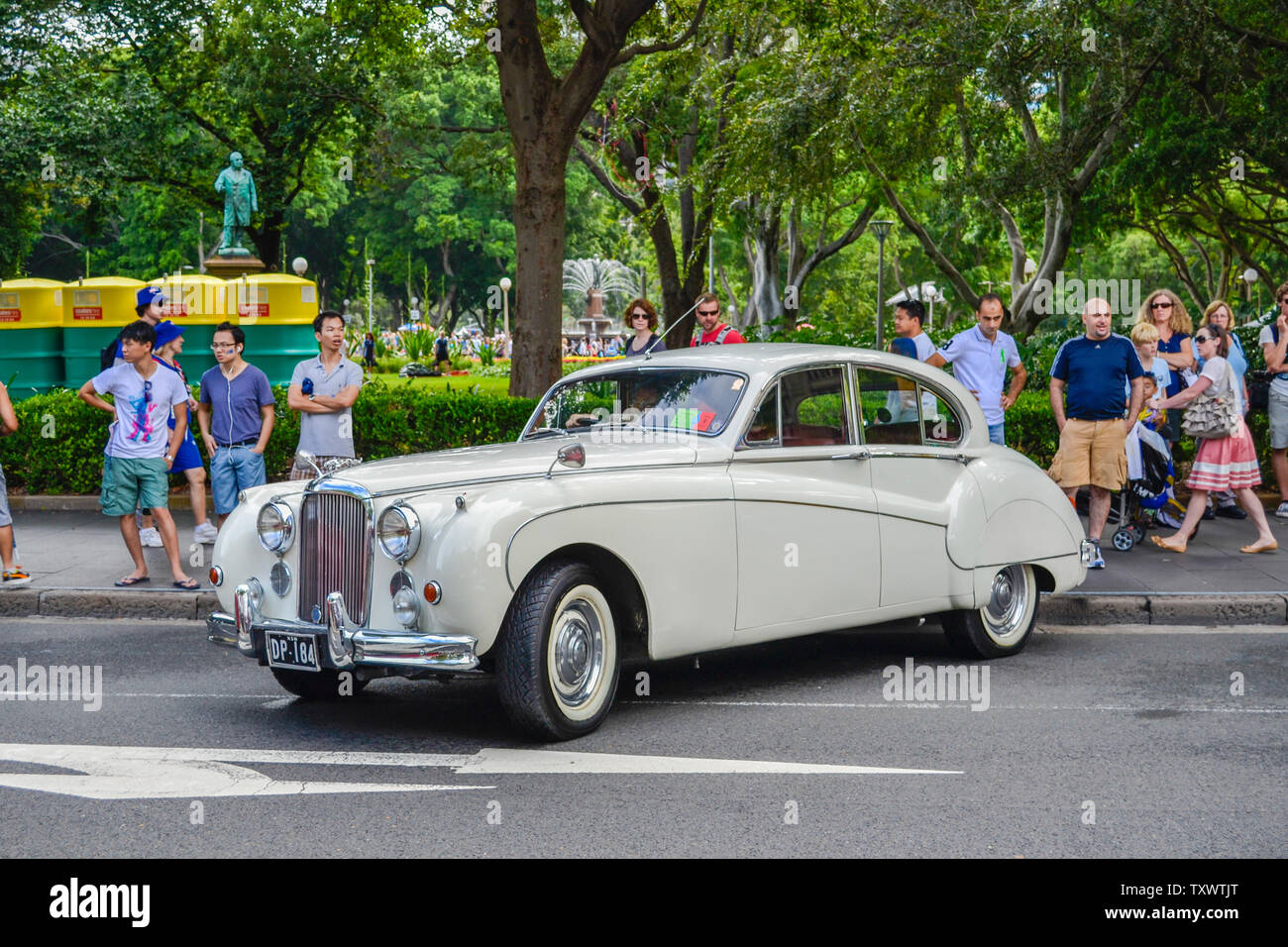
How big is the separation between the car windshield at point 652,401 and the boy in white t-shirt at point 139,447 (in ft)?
11.4

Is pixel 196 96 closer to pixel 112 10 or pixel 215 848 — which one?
pixel 112 10

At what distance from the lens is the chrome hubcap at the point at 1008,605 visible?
7867 mm

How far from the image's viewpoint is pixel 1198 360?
1195 cm

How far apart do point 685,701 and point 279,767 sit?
6.78 feet

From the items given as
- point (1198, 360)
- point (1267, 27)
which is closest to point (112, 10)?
point (1267, 27)

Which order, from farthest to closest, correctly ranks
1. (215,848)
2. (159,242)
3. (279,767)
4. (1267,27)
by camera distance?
(159,242) → (1267,27) → (279,767) → (215,848)

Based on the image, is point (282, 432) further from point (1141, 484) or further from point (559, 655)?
point (559, 655)

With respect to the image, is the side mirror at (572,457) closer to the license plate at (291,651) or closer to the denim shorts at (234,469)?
the license plate at (291,651)

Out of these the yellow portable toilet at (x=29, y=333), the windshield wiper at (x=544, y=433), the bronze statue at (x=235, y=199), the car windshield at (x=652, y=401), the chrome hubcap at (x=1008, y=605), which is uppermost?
the bronze statue at (x=235, y=199)

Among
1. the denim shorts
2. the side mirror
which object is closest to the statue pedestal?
the denim shorts

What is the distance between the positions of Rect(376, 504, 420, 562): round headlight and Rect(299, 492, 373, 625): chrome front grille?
10 cm

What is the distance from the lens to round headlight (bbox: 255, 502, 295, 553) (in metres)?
6.00

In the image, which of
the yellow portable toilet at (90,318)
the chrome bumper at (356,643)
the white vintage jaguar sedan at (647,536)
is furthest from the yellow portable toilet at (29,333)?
the chrome bumper at (356,643)
